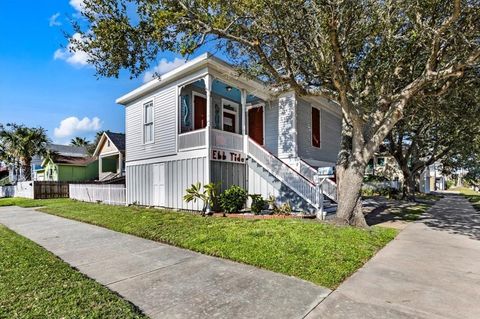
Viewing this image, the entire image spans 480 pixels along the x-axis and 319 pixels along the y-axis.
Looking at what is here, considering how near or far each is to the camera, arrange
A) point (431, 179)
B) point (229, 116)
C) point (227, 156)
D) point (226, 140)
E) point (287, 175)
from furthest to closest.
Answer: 1. point (431, 179)
2. point (229, 116)
3. point (226, 140)
4. point (227, 156)
5. point (287, 175)

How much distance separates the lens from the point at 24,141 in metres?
27.2

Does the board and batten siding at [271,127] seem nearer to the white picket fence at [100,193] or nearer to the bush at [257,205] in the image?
the bush at [257,205]

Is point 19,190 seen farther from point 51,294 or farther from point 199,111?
point 51,294

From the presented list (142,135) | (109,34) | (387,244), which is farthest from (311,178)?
(109,34)

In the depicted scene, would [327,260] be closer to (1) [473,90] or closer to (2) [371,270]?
(2) [371,270]

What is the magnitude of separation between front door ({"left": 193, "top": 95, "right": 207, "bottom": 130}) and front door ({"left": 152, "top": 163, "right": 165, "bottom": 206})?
7.83 feet

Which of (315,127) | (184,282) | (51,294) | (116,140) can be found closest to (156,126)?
(315,127)

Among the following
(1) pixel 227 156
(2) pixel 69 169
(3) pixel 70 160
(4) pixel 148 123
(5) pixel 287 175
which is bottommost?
(5) pixel 287 175

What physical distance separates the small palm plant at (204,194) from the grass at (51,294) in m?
5.54

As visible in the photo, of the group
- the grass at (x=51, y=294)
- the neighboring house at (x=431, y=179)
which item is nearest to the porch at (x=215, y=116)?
the grass at (x=51, y=294)

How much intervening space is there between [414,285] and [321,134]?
1258 centimetres

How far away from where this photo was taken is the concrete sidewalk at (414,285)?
335 centimetres

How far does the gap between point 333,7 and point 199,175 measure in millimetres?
7004

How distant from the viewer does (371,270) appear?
15.7ft
